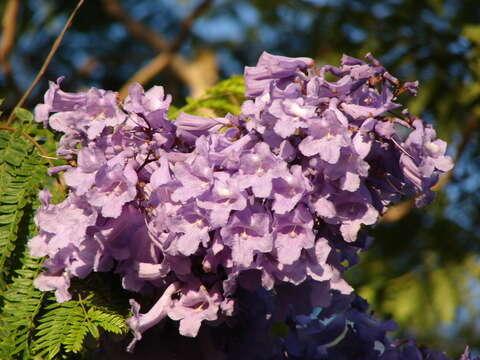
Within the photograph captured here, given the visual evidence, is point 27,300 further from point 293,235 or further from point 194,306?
point 293,235

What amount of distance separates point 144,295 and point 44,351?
0.14 meters

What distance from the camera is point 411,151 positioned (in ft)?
3.01

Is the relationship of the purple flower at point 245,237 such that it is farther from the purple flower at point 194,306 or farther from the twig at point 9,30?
the twig at point 9,30

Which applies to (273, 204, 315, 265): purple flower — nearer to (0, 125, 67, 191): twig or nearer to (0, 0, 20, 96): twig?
(0, 125, 67, 191): twig

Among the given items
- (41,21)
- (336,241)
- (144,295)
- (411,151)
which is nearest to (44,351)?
(144,295)

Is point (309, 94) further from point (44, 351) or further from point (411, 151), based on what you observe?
point (44, 351)

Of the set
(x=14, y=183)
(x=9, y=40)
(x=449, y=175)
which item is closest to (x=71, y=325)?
(x=14, y=183)

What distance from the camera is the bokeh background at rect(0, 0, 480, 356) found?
2777mm

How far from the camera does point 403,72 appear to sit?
2.83m

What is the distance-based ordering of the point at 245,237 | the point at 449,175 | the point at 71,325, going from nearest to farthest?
the point at 245,237 < the point at 71,325 < the point at 449,175

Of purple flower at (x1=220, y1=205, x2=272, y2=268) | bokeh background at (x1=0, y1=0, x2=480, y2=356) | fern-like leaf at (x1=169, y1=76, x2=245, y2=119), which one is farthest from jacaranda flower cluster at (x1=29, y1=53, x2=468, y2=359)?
bokeh background at (x1=0, y1=0, x2=480, y2=356)

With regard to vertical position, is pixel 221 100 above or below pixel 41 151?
below

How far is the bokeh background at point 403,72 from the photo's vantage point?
2777mm

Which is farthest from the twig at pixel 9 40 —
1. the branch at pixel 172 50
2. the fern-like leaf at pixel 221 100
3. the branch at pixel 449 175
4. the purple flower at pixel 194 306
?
the purple flower at pixel 194 306
